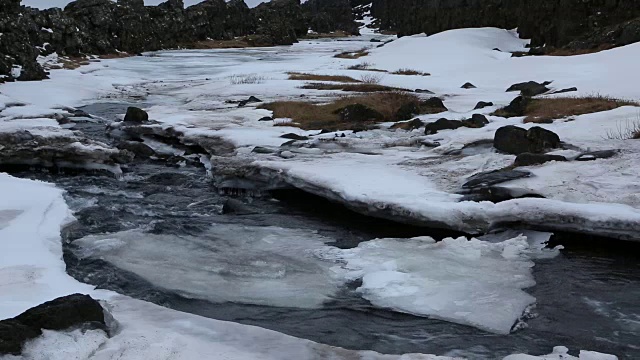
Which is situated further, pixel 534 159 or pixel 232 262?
pixel 534 159

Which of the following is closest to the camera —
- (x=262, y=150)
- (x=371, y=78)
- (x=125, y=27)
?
(x=262, y=150)

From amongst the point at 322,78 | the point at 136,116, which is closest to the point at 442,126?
the point at 136,116

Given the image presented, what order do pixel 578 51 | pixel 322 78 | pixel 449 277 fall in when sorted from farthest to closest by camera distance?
pixel 578 51 < pixel 322 78 < pixel 449 277

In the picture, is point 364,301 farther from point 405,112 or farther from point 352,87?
point 352,87

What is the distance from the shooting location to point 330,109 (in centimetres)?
1958

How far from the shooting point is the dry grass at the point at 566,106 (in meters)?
15.7

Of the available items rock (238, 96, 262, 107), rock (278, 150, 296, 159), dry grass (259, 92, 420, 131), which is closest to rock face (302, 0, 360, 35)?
rock (238, 96, 262, 107)

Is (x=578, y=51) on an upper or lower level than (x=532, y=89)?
upper

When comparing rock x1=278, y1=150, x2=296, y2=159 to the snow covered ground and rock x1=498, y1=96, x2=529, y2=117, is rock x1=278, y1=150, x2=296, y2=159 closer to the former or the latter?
the snow covered ground

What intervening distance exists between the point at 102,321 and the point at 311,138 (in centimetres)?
997

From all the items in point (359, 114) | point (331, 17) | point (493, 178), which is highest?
point (331, 17)

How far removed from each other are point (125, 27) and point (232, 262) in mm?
52009

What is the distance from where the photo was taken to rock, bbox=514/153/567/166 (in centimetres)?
1109

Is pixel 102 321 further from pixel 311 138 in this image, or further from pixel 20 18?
pixel 20 18
